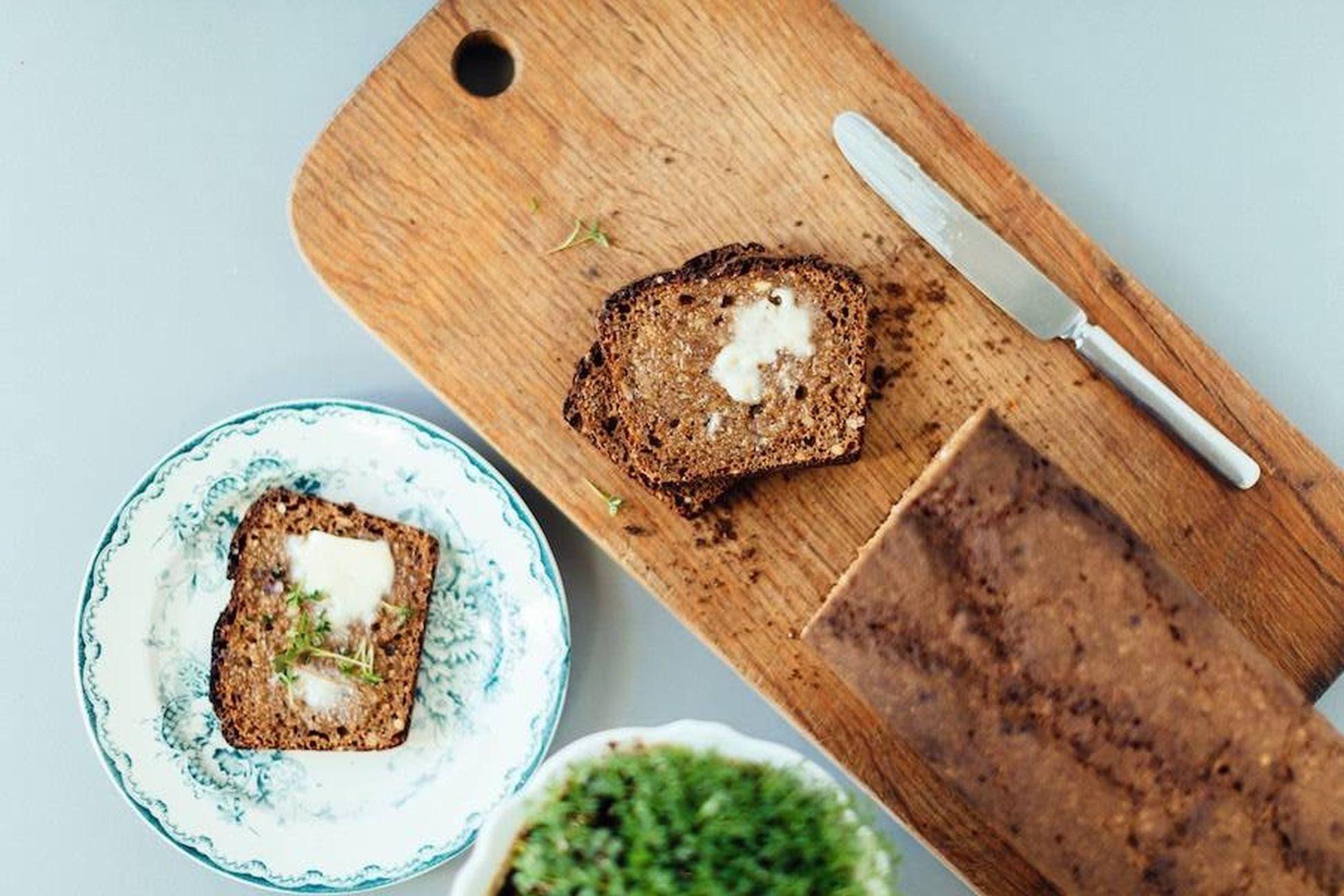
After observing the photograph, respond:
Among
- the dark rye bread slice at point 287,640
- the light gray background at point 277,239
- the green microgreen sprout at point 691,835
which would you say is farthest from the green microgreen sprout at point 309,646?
the green microgreen sprout at point 691,835

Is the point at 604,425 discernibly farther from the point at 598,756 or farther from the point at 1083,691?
the point at 1083,691

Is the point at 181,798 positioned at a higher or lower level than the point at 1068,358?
lower

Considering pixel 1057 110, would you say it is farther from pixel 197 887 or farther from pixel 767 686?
pixel 197 887

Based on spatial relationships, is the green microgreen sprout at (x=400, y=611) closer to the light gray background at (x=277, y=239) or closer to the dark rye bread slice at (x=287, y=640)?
the dark rye bread slice at (x=287, y=640)

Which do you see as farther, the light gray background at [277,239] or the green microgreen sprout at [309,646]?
the light gray background at [277,239]

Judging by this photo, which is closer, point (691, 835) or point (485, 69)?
point (691, 835)

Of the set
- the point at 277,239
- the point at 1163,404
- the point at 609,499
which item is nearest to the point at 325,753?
the point at 609,499

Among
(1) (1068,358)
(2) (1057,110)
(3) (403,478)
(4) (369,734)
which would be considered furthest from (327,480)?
(2) (1057,110)
